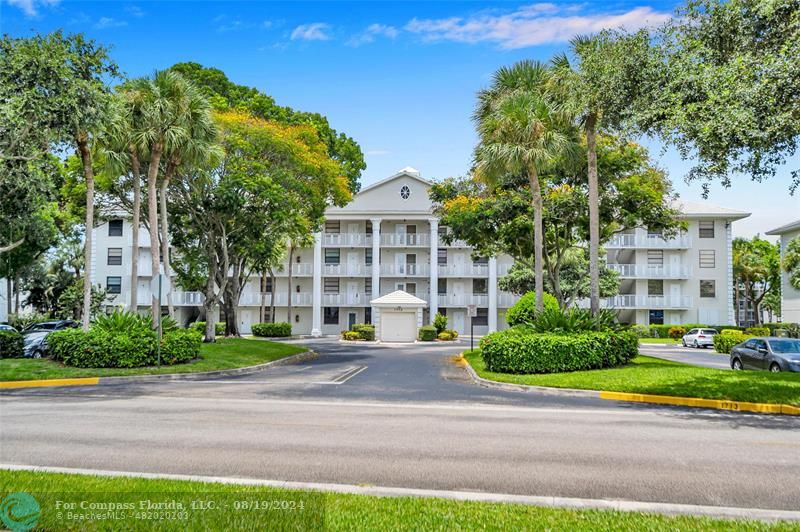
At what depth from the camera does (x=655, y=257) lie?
53.6 meters

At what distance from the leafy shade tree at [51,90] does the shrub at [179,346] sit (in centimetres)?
694

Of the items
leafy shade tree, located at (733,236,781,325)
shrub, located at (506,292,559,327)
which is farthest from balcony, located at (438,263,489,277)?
leafy shade tree, located at (733,236,781,325)

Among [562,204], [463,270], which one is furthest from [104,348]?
[463,270]

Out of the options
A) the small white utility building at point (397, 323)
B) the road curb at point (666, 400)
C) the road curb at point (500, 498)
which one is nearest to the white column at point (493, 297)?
the small white utility building at point (397, 323)

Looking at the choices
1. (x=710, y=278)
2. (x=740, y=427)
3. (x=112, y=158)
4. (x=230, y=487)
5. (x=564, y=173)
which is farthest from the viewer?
(x=710, y=278)

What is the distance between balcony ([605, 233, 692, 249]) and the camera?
52375mm

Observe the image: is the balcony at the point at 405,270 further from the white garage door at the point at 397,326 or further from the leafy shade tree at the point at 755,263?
the leafy shade tree at the point at 755,263

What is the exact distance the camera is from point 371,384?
712 inches

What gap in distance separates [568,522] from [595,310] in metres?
16.4

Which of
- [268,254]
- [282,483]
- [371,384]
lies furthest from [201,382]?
[268,254]

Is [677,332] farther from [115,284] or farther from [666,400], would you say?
[115,284]

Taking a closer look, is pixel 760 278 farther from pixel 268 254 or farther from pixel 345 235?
pixel 268 254

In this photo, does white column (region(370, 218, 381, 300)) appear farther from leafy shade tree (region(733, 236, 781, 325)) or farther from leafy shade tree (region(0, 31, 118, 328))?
leafy shade tree (region(733, 236, 781, 325))

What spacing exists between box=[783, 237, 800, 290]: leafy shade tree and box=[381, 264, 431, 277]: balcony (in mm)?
25859
